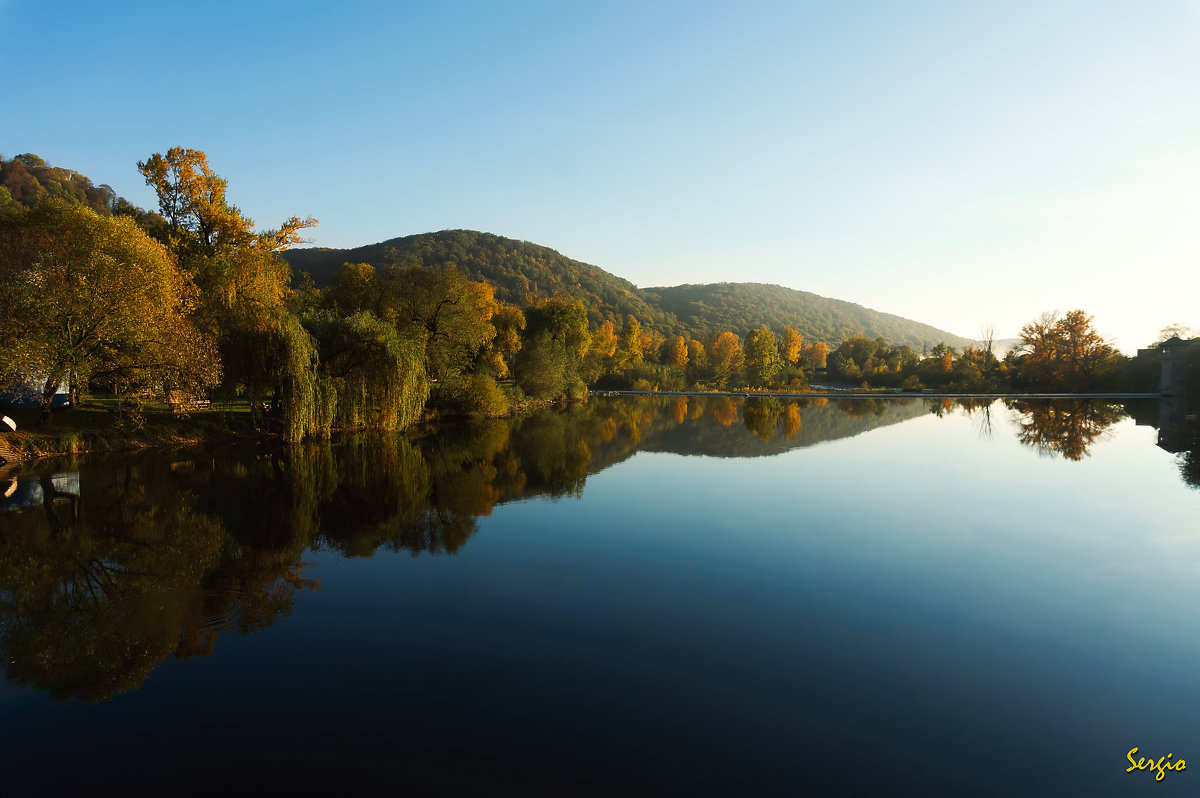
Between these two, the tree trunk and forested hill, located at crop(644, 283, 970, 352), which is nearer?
the tree trunk

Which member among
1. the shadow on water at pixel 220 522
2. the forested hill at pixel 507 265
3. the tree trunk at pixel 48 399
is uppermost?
the forested hill at pixel 507 265

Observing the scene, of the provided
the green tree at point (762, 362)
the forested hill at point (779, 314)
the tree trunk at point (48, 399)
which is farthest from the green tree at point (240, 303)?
the forested hill at point (779, 314)

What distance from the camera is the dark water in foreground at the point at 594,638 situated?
4.18m

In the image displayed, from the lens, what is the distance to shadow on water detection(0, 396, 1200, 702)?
6098 mm

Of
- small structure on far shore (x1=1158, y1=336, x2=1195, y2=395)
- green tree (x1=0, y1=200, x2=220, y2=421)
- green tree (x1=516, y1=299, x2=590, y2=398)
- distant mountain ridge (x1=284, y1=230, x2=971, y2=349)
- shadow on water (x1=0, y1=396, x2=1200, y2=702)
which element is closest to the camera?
shadow on water (x1=0, y1=396, x2=1200, y2=702)

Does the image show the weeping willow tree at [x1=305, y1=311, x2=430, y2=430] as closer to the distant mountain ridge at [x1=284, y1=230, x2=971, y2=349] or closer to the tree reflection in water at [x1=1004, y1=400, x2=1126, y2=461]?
the tree reflection in water at [x1=1004, y1=400, x2=1126, y2=461]

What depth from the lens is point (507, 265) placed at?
3723 inches

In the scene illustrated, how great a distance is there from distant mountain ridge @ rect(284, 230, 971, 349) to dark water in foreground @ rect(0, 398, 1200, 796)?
38.5 meters

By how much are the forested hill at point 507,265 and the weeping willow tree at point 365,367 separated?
56239 mm

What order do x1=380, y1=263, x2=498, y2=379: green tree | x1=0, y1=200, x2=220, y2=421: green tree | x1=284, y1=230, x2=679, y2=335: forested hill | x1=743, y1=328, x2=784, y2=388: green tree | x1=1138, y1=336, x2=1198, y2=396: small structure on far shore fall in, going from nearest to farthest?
x1=0, y1=200, x2=220, y2=421: green tree
x1=380, y1=263, x2=498, y2=379: green tree
x1=1138, y1=336, x2=1198, y2=396: small structure on far shore
x1=743, y1=328, x2=784, y2=388: green tree
x1=284, y1=230, x2=679, y2=335: forested hill

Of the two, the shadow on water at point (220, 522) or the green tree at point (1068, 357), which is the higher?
the green tree at point (1068, 357)

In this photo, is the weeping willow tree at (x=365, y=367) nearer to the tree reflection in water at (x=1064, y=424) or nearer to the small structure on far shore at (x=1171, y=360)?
the tree reflection in water at (x=1064, y=424)
